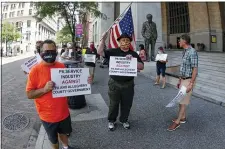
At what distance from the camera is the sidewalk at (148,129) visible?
4.40m

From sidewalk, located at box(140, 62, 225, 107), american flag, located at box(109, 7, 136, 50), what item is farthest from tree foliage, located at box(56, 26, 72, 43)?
american flag, located at box(109, 7, 136, 50)

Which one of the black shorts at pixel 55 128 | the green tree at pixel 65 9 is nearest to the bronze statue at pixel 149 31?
the green tree at pixel 65 9

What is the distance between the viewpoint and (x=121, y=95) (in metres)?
4.90

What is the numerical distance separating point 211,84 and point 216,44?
19.1m

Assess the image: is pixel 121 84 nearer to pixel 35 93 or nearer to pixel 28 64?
pixel 35 93

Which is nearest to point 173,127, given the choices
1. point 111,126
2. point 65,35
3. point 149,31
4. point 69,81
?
point 111,126

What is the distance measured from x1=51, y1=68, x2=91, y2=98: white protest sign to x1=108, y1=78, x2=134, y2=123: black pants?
1060 mm

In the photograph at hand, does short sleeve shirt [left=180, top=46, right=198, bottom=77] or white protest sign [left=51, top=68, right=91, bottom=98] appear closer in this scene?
white protest sign [left=51, top=68, right=91, bottom=98]

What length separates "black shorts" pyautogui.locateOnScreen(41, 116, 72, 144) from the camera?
11.5ft

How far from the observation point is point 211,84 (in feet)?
29.5

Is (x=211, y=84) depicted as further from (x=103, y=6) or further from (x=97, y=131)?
(x=103, y=6)

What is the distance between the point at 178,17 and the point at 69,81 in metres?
31.5

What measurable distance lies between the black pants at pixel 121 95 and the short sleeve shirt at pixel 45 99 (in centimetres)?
150

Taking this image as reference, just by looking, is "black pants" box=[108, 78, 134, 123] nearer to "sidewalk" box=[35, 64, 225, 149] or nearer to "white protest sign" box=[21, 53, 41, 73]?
"sidewalk" box=[35, 64, 225, 149]
